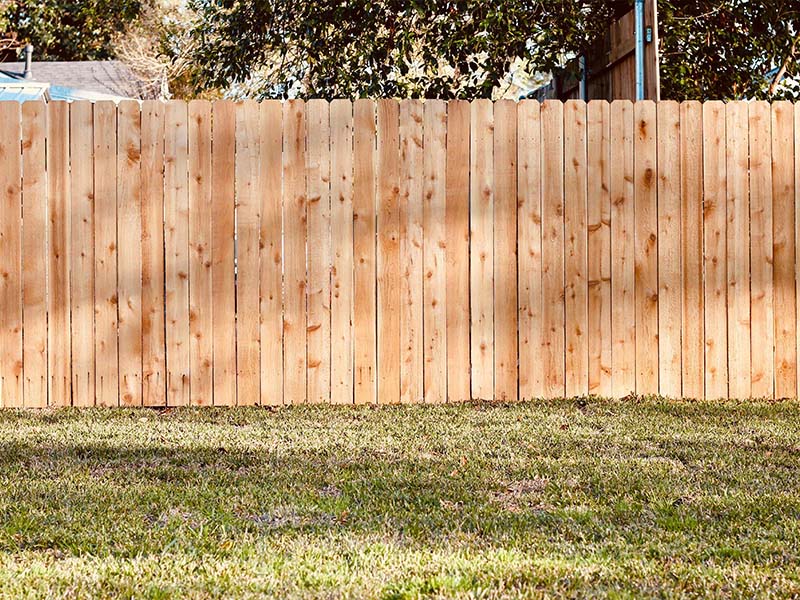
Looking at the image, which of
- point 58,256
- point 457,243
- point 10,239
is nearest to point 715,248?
point 457,243

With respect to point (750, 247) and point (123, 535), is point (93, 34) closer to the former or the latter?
point (750, 247)

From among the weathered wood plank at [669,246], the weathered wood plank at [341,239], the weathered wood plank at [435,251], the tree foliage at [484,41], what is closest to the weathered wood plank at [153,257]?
the weathered wood plank at [341,239]

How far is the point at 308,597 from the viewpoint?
2.51 m

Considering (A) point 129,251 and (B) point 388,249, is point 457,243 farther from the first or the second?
(A) point 129,251

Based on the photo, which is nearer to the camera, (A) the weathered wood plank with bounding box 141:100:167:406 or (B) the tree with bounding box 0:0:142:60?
(A) the weathered wood plank with bounding box 141:100:167:406

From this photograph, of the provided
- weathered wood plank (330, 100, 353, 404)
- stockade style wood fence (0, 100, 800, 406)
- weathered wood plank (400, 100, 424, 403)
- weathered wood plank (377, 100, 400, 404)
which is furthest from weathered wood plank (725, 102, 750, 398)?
weathered wood plank (330, 100, 353, 404)

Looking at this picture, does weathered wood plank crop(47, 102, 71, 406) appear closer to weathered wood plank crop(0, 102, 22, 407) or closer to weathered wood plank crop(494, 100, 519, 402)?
weathered wood plank crop(0, 102, 22, 407)

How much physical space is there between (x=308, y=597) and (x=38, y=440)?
8.34ft

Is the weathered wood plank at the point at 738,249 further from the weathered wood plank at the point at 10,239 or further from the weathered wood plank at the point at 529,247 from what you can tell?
the weathered wood plank at the point at 10,239

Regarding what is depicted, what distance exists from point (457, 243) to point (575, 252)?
2.24 ft

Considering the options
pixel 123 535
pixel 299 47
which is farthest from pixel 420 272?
pixel 299 47

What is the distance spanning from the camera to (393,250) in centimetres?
562

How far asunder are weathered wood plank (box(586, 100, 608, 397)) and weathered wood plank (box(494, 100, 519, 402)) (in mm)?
438

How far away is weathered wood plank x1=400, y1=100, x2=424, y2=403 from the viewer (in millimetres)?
5598
